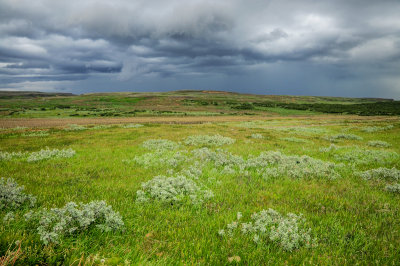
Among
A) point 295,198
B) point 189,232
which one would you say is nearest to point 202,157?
point 295,198

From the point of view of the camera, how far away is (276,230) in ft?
15.3

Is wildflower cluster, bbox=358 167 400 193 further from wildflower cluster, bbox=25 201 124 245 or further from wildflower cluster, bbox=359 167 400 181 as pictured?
wildflower cluster, bbox=25 201 124 245

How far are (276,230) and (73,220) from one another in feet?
14.6

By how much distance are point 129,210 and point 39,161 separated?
8.55 m

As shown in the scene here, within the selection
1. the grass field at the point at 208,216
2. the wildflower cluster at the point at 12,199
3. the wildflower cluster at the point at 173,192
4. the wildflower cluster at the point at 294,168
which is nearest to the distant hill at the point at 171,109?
the wildflower cluster at the point at 294,168

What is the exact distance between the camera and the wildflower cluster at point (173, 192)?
6250 mm

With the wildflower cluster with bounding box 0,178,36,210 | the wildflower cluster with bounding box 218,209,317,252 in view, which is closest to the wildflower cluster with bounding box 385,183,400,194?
the wildflower cluster with bounding box 218,209,317,252

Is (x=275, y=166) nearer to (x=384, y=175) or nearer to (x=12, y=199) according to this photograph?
(x=384, y=175)

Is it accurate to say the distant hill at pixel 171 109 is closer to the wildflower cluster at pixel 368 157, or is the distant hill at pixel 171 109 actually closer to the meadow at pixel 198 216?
the wildflower cluster at pixel 368 157

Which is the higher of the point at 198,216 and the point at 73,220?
Answer: the point at 73,220

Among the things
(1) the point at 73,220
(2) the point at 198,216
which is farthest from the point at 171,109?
(1) the point at 73,220

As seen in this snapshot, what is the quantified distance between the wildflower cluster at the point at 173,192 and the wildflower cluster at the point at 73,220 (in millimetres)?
1559

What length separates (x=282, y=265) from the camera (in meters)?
3.75

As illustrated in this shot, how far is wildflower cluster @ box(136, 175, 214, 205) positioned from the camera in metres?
6.25
